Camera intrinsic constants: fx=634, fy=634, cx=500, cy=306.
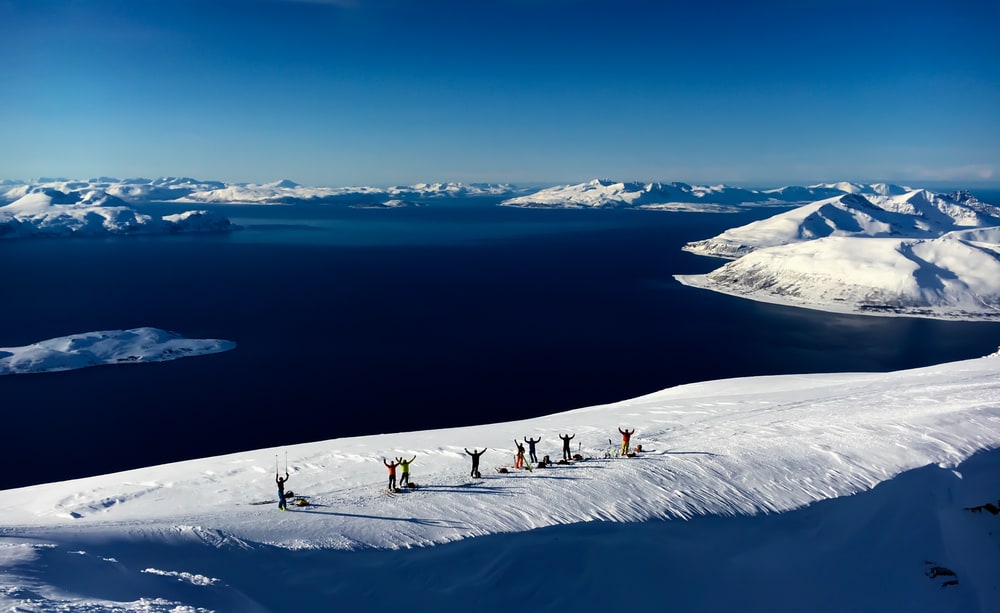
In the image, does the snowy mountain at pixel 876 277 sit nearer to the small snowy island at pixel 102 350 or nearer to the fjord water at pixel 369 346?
the fjord water at pixel 369 346

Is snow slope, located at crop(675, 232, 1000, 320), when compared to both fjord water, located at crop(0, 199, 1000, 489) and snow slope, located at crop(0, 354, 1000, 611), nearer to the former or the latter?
fjord water, located at crop(0, 199, 1000, 489)

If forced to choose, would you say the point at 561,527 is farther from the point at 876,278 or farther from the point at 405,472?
the point at 876,278

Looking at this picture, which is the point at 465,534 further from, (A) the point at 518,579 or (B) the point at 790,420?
(B) the point at 790,420

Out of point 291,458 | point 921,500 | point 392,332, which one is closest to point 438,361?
point 392,332

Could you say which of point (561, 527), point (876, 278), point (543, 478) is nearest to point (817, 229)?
point (876, 278)

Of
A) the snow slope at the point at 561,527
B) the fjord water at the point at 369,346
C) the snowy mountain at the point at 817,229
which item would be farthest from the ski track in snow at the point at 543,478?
the snowy mountain at the point at 817,229

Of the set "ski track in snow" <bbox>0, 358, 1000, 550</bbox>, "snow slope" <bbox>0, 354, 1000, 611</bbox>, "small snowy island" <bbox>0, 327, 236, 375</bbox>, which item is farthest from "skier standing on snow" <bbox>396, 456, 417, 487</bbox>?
"small snowy island" <bbox>0, 327, 236, 375</bbox>
